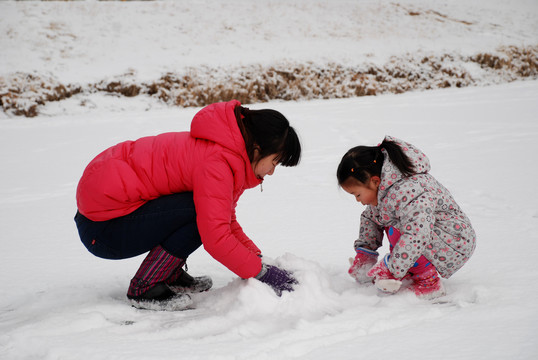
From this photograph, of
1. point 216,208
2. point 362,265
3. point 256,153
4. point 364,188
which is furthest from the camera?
point 362,265

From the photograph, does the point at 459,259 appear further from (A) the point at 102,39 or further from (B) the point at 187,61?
(A) the point at 102,39

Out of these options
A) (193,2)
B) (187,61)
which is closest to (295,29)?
(193,2)

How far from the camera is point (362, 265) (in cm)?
186

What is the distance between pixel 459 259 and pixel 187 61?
856 cm

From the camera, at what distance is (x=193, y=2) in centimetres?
1349

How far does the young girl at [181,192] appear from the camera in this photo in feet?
5.09

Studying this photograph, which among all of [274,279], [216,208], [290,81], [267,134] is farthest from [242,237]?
[290,81]

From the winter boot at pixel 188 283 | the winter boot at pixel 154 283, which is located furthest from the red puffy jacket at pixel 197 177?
the winter boot at pixel 188 283

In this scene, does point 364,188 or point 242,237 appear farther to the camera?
point 242,237

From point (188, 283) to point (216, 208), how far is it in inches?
20.5

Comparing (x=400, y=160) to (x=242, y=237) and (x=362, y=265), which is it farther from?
(x=242, y=237)

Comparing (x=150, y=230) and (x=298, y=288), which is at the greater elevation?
(x=150, y=230)

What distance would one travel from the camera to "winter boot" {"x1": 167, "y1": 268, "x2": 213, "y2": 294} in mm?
1875

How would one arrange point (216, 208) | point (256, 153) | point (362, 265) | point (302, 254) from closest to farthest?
point (216, 208)
point (256, 153)
point (362, 265)
point (302, 254)
